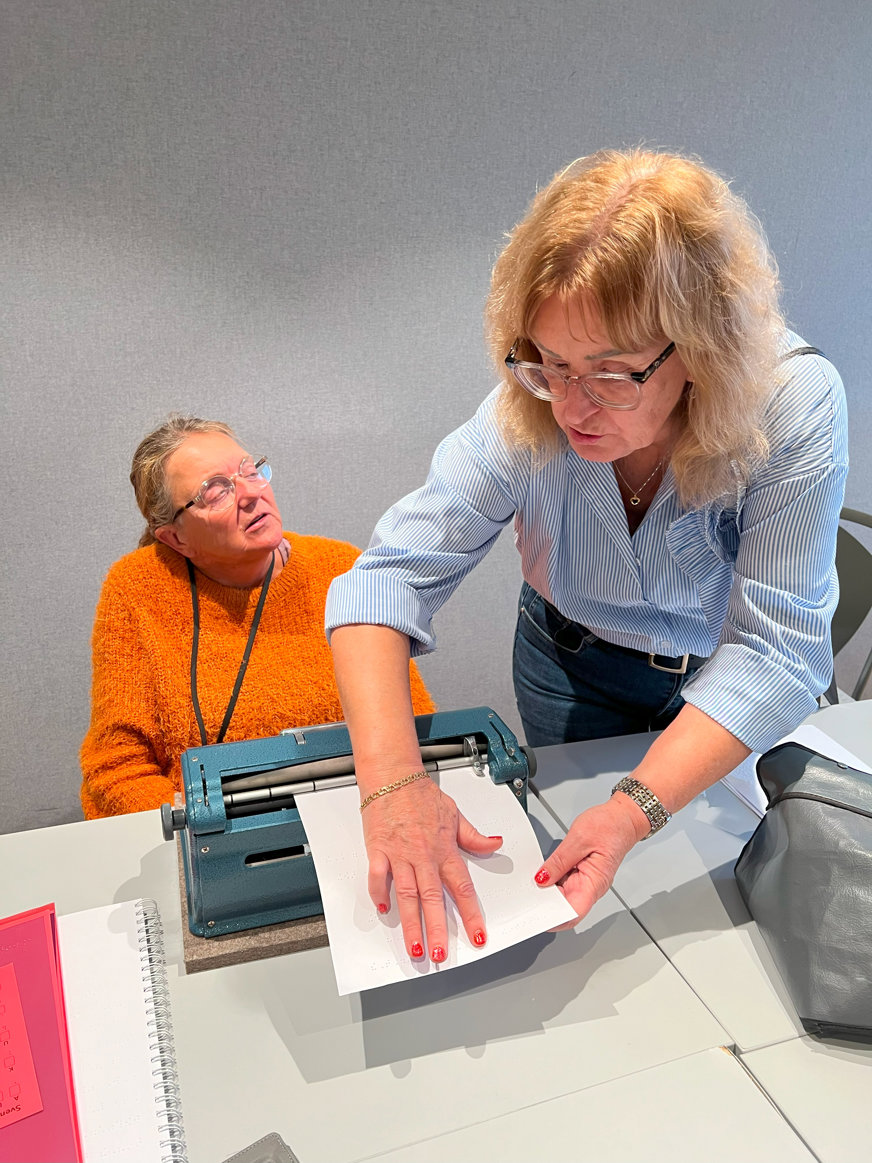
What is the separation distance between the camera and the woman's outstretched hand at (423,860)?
907 mm

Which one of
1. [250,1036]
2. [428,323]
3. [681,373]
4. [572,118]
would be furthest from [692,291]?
A: [572,118]

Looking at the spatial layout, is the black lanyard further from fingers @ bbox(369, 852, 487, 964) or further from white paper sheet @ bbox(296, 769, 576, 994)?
fingers @ bbox(369, 852, 487, 964)

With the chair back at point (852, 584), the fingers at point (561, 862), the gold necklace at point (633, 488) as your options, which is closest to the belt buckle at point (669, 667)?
the gold necklace at point (633, 488)

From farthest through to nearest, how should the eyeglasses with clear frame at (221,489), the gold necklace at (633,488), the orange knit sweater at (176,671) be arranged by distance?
the eyeglasses with clear frame at (221,489), the orange knit sweater at (176,671), the gold necklace at (633,488)

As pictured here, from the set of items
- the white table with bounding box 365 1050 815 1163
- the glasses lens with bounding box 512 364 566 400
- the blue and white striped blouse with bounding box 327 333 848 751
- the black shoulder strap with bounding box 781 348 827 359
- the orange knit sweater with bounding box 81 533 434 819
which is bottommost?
the orange knit sweater with bounding box 81 533 434 819

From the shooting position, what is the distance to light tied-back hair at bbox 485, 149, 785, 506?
35.3 inches

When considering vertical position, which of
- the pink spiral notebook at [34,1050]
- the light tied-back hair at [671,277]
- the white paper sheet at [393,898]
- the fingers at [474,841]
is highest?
the light tied-back hair at [671,277]

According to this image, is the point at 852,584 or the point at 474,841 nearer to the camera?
the point at 474,841

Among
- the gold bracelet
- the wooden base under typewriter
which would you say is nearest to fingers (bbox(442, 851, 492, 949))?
the gold bracelet

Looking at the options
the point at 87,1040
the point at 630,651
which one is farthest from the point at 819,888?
the point at 87,1040

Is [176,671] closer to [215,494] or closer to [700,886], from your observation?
[215,494]

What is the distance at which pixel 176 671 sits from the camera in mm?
1764

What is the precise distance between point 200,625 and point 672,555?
106 cm

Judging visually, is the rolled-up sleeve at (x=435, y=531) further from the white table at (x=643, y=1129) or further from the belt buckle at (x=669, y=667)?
the white table at (x=643, y=1129)
